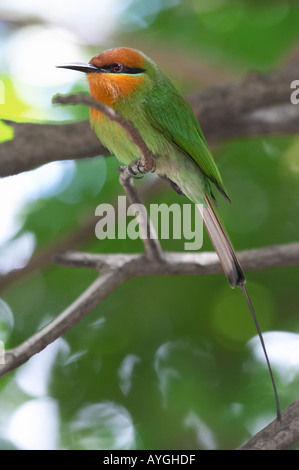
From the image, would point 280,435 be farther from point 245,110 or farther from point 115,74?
point 245,110

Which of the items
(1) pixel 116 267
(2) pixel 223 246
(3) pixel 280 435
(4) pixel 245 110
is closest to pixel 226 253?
(2) pixel 223 246

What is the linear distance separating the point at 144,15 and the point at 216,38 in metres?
0.40

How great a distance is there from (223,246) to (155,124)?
394 mm

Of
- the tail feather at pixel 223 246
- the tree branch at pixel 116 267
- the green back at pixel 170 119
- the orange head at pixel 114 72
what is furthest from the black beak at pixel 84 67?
the tree branch at pixel 116 267

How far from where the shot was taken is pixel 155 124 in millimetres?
1452

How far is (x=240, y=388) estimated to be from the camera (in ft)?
7.63

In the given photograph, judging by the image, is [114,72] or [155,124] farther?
Result: [155,124]

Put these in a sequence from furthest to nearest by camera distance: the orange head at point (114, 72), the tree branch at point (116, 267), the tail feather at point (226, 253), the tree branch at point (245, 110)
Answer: the tree branch at point (245, 110), the tree branch at point (116, 267), the orange head at point (114, 72), the tail feather at point (226, 253)

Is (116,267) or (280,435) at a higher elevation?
(116,267)

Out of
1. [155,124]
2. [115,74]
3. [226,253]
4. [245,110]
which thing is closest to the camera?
[226,253]

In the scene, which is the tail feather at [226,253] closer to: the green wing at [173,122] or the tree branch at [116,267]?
the green wing at [173,122]

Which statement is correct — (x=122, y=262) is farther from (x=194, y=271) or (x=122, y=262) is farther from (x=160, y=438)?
(x=160, y=438)

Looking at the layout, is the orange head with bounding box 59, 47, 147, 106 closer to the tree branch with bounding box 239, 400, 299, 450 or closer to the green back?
the green back

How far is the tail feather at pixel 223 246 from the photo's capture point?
1.12 m
